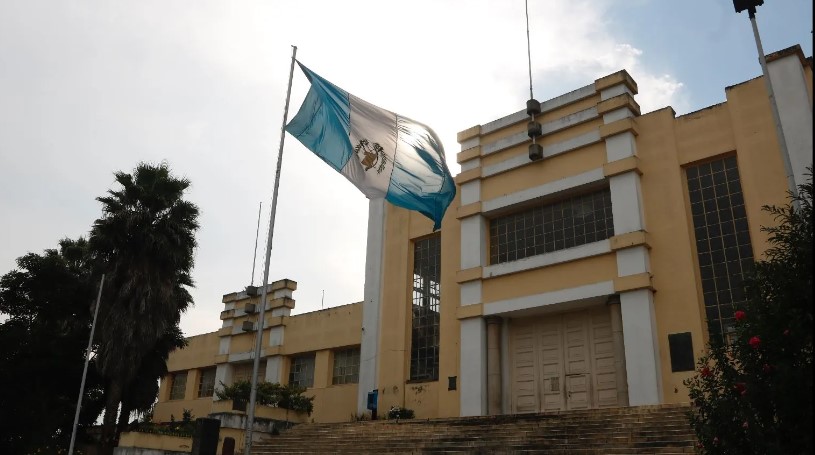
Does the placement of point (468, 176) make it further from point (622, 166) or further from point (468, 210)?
point (622, 166)

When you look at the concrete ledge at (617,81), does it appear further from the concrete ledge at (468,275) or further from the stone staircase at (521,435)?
the stone staircase at (521,435)

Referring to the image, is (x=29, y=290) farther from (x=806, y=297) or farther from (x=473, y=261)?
(x=806, y=297)

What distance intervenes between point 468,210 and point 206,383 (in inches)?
685

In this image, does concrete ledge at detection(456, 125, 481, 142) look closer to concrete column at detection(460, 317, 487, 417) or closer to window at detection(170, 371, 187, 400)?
concrete column at detection(460, 317, 487, 417)

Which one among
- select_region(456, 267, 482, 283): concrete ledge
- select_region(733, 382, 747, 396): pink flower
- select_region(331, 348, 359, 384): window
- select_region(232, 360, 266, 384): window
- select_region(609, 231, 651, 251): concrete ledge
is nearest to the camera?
select_region(733, 382, 747, 396): pink flower

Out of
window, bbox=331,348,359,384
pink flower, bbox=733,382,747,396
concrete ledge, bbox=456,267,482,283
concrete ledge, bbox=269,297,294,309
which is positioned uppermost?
concrete ledge, bbox=269,297,294,309

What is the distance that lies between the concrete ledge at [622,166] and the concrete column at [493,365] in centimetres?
519

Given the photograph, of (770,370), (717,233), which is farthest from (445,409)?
(770,370)

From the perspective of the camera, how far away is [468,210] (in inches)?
857

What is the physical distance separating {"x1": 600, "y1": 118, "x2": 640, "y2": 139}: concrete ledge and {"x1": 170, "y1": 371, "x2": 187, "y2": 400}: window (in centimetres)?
2370

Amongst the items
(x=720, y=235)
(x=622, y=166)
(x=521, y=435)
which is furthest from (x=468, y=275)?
(x=720, y=235)

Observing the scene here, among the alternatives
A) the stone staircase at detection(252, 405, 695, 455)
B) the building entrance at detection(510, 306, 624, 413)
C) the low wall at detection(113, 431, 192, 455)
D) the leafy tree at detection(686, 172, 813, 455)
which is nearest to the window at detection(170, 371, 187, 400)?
the low wall at detection(113, 431, 192, 455)

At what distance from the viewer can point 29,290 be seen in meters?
26.4

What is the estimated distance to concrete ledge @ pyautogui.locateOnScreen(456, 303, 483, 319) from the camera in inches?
802
